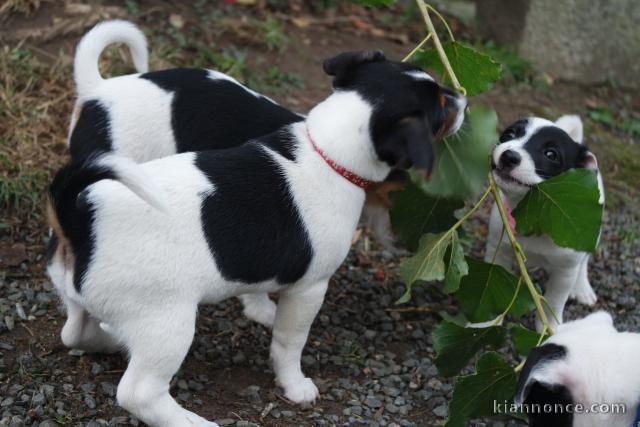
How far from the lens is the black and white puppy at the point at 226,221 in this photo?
310 cm

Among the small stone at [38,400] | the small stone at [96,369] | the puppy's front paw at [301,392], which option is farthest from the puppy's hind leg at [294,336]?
the small stone at [38,400]

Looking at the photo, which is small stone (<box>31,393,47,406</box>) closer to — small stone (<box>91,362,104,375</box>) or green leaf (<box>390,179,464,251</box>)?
small stone (<box>91,362,104,375</box>)

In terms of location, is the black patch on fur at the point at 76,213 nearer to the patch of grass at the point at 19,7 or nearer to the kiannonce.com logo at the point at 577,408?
the kiannonce.com logo at the point at 577,408

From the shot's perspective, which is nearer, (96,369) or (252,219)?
(252,219)

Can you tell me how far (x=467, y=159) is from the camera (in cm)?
369

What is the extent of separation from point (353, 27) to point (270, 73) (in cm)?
165

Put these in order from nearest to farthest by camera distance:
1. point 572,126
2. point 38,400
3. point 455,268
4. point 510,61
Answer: point 38,400, point 455,268, point 572,126, point 510,61

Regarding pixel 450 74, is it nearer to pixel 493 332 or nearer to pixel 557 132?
pixel 557 132

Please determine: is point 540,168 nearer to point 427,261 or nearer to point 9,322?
point 427,261

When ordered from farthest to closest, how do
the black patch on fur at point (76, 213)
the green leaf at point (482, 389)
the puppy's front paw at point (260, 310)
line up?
the puppy's front paw at point (260, 310)
the green leaf at point (482, 389)
the black patch on fur at point (76, 213)

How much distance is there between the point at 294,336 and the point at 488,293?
0.93 meters

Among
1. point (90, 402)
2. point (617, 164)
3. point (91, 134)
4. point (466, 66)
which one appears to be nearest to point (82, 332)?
point (90, 402)

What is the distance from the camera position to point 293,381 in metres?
3.79

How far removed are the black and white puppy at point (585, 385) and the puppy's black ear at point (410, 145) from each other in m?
0.81
